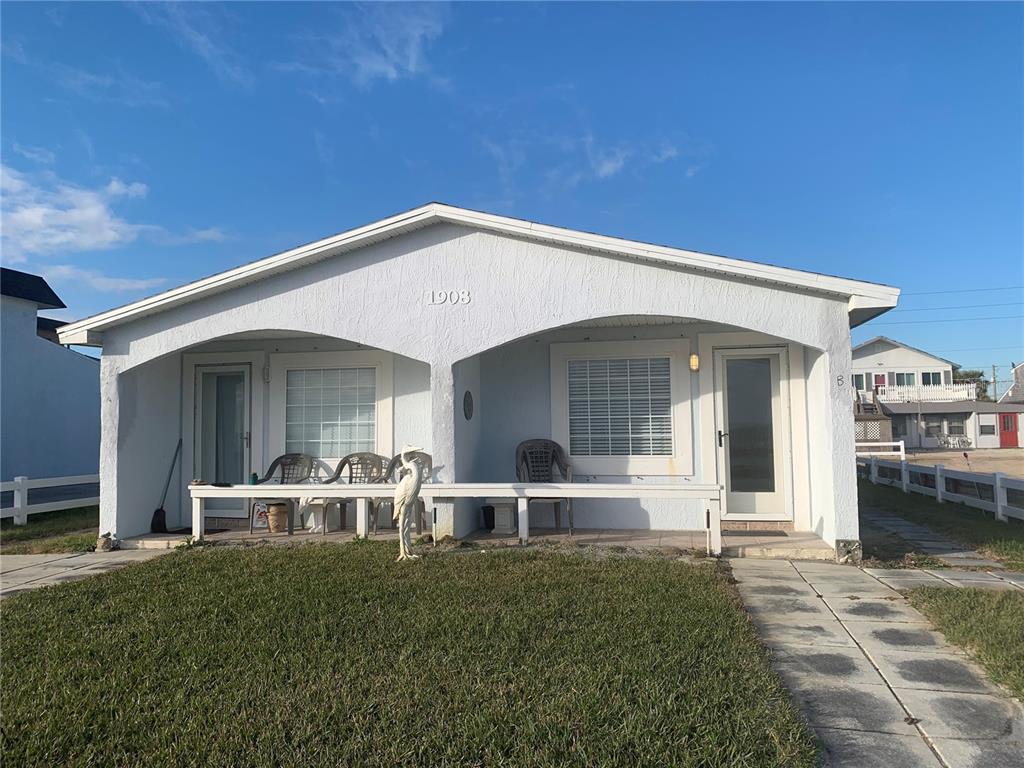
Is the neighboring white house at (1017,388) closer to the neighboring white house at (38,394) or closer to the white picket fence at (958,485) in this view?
the white picket fence at (958,485)

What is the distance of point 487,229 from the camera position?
7.32 meters

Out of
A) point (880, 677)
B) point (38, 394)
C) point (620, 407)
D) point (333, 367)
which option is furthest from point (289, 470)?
point (38, 394)

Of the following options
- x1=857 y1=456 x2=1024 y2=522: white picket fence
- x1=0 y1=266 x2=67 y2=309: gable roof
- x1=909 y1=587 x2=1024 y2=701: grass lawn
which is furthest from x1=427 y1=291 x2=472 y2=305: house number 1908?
x1=0 y1=266 x2=67 y2=309: gable roof

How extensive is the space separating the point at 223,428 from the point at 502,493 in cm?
480

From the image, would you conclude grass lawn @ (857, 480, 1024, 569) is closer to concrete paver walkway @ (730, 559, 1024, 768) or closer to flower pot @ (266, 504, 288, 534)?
concrete paver walkway @ (730, 559, 1024, 768)

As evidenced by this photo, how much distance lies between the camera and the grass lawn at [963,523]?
23.2ft

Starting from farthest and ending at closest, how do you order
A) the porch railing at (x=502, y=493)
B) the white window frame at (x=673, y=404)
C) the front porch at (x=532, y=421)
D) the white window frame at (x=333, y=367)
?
the white window frame at (x=333, y=367) → the white window frame at (x=673, y=404) → the front porch at (x=532, y=421) → the porch railing at (x=502, y=493)

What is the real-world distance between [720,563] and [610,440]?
2.56 m

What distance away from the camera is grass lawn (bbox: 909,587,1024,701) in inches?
146

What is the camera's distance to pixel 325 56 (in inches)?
408

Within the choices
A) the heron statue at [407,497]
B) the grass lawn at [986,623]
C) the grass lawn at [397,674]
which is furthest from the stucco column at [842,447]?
the heron statue at [407,497]

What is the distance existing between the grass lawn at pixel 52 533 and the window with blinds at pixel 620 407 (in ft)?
21.5

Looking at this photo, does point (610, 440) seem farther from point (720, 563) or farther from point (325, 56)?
point (325, 56)

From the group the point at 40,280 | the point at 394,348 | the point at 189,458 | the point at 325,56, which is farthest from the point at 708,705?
the point at 40,280
